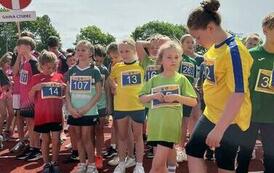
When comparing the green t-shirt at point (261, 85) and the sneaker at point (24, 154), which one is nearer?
the green t-shirt at point (261, 85)

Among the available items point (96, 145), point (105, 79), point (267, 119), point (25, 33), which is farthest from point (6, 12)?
point (267, 119)

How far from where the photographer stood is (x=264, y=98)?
16.1 feet

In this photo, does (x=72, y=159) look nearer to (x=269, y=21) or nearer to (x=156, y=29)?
(x=269, y=21)

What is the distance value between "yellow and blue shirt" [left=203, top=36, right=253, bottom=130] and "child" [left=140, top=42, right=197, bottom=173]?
2.94 feet

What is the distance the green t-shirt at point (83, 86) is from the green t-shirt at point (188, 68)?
1360 millimetres

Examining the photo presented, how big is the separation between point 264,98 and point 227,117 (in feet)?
4.21

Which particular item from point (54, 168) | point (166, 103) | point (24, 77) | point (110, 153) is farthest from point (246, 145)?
point (24, 77)

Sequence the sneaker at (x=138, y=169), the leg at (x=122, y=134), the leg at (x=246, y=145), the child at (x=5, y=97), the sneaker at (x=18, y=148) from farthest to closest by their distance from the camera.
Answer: the child at (x=5, y=97) → the sneaker at (x=18, y=148) → the leg at (x=122, y=134) → the sneaker at (x=138, y=169) → the leg at (x=246, y=145)

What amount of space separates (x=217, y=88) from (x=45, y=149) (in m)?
3.20

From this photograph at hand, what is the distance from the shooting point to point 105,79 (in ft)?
23.8

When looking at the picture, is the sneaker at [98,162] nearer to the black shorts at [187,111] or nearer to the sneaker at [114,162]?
the sneaker at [114,162]

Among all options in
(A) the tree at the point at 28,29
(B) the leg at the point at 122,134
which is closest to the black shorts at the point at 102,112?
(B) the leg at the point at 122,134

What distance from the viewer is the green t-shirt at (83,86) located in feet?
21.0

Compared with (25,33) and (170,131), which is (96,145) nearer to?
(170,131)
